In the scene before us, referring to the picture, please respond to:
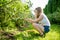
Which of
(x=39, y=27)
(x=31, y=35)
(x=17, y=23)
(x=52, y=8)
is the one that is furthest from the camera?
(x=52, y=8)

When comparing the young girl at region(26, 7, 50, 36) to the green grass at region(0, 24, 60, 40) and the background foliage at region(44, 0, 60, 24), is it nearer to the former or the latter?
the green grass at region(0, 24, 60, 40)

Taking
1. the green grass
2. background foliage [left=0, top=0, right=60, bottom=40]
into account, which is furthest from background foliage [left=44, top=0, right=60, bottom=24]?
the green grass

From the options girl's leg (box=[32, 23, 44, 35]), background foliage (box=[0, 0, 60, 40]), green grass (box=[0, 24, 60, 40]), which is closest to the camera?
background foliage (box=[0, 0, 60, 40])

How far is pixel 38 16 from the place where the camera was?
727 centimetres

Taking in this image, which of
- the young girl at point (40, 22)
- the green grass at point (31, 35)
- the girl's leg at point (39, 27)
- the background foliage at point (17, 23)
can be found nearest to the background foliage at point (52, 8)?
the background foliage at point (17, 23)

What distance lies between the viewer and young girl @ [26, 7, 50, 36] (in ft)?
23.5

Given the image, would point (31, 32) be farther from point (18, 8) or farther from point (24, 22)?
point (18, 8)

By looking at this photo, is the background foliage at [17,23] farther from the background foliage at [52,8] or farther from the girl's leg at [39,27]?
the background foliage at [52,8]

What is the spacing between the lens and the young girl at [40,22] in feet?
23.5

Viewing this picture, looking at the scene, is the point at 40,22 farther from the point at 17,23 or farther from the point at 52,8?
the point at 52,8

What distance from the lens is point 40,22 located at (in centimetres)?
725

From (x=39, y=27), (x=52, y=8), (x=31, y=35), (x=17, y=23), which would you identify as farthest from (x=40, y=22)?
(x=52, y=8)

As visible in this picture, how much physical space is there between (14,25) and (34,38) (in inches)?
27.3

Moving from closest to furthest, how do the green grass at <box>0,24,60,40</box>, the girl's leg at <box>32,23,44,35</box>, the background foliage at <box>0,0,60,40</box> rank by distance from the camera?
the background foliage at <box>0,0,60,40</box>
the green grass at <box>0,24,60,40</box>
the girl's leg at <box>32,23,44,35</box>
